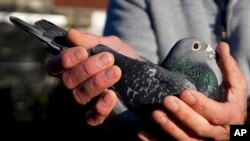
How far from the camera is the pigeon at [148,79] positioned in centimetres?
162

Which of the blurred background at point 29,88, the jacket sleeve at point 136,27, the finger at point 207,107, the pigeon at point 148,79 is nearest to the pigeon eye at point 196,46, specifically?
the pigeon at point 148,79

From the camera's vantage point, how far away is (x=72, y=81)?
5.59 feet

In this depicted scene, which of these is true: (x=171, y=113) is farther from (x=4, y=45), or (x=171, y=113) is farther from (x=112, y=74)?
(x=4, y=45)

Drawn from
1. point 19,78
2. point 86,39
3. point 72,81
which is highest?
point 86,39

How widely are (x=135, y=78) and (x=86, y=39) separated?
7.6 inches

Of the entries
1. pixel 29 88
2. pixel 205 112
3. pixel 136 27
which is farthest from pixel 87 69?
pixel 29 88

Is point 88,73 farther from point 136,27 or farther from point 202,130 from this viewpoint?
point 136,27

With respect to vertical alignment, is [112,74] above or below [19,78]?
above

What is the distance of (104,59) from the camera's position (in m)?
1.61

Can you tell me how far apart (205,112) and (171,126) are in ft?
0.32

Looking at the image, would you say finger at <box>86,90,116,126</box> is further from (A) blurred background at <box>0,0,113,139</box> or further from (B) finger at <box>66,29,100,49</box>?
(A) blurred background at <box>0,0,113,139</box>

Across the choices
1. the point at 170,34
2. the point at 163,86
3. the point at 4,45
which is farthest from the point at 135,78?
the point at 4,45

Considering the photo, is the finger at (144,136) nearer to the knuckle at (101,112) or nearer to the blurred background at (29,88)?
the knuckle at (101,112)

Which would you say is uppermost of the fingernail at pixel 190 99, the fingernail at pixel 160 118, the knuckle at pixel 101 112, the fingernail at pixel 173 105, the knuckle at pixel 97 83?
the fingernail at pixel 190 99
